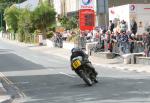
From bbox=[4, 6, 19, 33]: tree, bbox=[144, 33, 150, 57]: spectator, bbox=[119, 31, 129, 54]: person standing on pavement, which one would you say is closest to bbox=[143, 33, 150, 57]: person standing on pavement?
bbox=[144, 33, 150, 57]: spectator

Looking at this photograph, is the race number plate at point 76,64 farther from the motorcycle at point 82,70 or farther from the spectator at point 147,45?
the spectator at point 147,45

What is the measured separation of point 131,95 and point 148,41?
51.5ft

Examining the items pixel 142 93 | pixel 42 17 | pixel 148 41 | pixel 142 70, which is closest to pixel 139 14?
pixel 148 41

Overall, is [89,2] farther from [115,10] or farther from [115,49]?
[115,49]

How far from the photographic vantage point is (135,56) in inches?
1262

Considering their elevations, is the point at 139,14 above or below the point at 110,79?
above

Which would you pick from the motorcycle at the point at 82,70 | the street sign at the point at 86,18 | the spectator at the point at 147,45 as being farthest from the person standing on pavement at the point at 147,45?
the street sign at the point at 86,18

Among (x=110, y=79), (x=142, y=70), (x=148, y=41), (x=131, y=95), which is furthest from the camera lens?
(x=148, y=41)

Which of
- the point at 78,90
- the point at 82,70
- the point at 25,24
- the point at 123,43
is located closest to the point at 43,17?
the point at 25,24

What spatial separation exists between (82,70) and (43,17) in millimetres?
50487

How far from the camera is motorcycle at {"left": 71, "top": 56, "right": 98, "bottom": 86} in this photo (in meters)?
20.7

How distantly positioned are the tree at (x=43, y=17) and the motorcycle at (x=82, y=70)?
49.5 metres

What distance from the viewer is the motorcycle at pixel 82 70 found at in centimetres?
2070

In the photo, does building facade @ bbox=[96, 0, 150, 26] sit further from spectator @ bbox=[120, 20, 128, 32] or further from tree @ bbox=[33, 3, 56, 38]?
spectator @ bbox=[120, 20, 128, 32]
